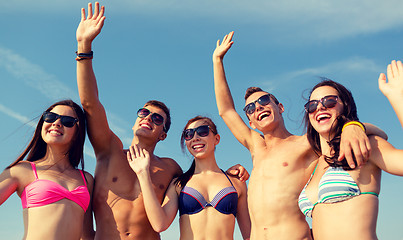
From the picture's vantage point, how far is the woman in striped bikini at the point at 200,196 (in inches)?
281

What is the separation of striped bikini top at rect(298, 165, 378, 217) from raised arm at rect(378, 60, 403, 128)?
3.59 feet

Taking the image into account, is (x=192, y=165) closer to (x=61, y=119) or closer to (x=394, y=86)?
(x=61, y=119)

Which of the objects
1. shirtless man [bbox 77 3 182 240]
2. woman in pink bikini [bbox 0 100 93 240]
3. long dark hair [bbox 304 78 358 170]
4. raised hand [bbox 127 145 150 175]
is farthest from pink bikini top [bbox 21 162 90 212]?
long dark hair [bbox 304 78 358 170]

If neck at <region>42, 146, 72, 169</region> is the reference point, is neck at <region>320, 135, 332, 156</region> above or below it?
below

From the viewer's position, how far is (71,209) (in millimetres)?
6750

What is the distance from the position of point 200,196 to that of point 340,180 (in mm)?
2953

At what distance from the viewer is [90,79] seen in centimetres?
741

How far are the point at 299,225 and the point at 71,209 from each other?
408 cm

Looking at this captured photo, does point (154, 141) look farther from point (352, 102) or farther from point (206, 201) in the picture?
point (352, 102)

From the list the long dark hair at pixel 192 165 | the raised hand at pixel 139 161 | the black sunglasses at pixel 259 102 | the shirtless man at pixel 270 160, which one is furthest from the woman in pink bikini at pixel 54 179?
the black sunglasses at pixel 259 102

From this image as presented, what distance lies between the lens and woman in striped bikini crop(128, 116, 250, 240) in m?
7.12

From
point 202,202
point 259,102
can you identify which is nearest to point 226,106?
point 259,102

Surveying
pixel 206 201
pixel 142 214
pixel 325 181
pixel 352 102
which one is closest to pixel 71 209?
pixel 142 214

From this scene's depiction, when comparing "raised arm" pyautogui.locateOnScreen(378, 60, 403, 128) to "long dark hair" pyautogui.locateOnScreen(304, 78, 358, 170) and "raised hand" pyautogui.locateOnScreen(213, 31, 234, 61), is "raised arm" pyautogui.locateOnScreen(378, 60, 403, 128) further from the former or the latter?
"raised hand" pyautogui.locateOnScreen(213, 31, 234, 61)
